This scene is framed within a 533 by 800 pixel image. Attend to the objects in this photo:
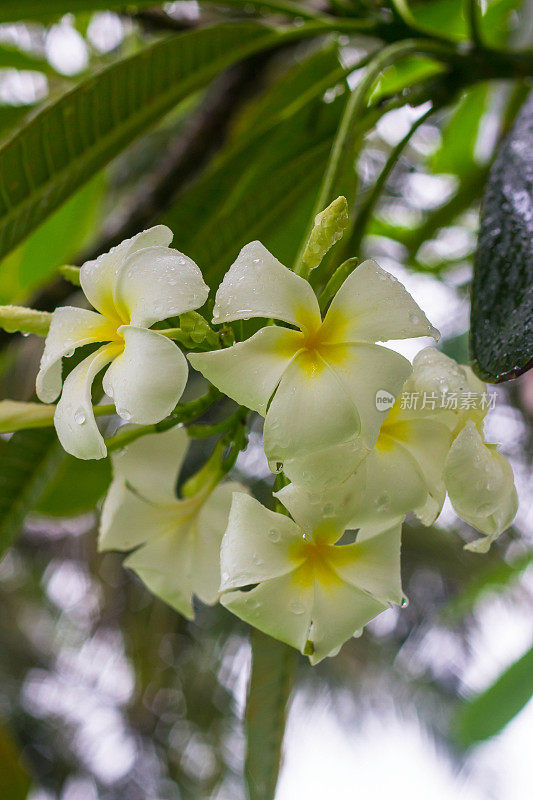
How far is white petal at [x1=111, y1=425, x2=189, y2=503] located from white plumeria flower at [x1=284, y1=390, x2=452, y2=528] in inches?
6.2

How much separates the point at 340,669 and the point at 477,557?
0.64 metres

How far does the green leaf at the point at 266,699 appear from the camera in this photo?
668 millimetres

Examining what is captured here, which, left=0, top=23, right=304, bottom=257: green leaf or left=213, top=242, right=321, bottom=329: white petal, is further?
left=0, top=23, right=304, bottom=257: green leaf

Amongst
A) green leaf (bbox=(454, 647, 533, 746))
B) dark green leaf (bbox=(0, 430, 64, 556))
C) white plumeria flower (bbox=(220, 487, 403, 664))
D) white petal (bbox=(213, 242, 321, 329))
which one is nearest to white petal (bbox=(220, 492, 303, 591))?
white plumeria flower (bbox=(220, 487, 403, 664))

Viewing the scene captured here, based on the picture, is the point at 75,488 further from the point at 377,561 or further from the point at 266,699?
the point at 377,561

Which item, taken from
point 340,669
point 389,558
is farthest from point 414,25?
point 340,669

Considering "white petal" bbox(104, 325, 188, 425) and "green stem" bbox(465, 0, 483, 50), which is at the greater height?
"green stem" bbox(465, 0, 483, 50)

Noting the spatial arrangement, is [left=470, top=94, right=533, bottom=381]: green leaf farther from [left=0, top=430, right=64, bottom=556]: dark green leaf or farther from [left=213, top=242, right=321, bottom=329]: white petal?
[left=0, top=430, right=64, bottom=556]: dark green leaf

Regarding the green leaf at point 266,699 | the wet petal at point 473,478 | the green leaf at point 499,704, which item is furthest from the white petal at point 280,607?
the green leaf at point 499,704

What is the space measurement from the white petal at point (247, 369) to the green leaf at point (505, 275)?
0.15 meters

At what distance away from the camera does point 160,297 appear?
375 mm

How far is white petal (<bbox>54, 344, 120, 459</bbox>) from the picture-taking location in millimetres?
378

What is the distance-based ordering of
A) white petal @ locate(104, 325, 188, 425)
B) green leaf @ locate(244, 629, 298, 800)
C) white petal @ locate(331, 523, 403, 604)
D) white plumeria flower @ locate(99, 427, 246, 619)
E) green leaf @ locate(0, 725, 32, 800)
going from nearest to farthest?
white petal @ locate(104, 325, 188, 425) → white petal @ locate(331, 523, 403, 604) → white plumeria flower @ locate(99, 427, 246, 619) → green leaf @ locate(244, 629, 298, 800) → green leaf @ locate(0, 725, 32, 800)

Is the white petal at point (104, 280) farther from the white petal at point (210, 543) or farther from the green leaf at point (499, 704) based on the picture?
the green leaf at point (499, 704)
